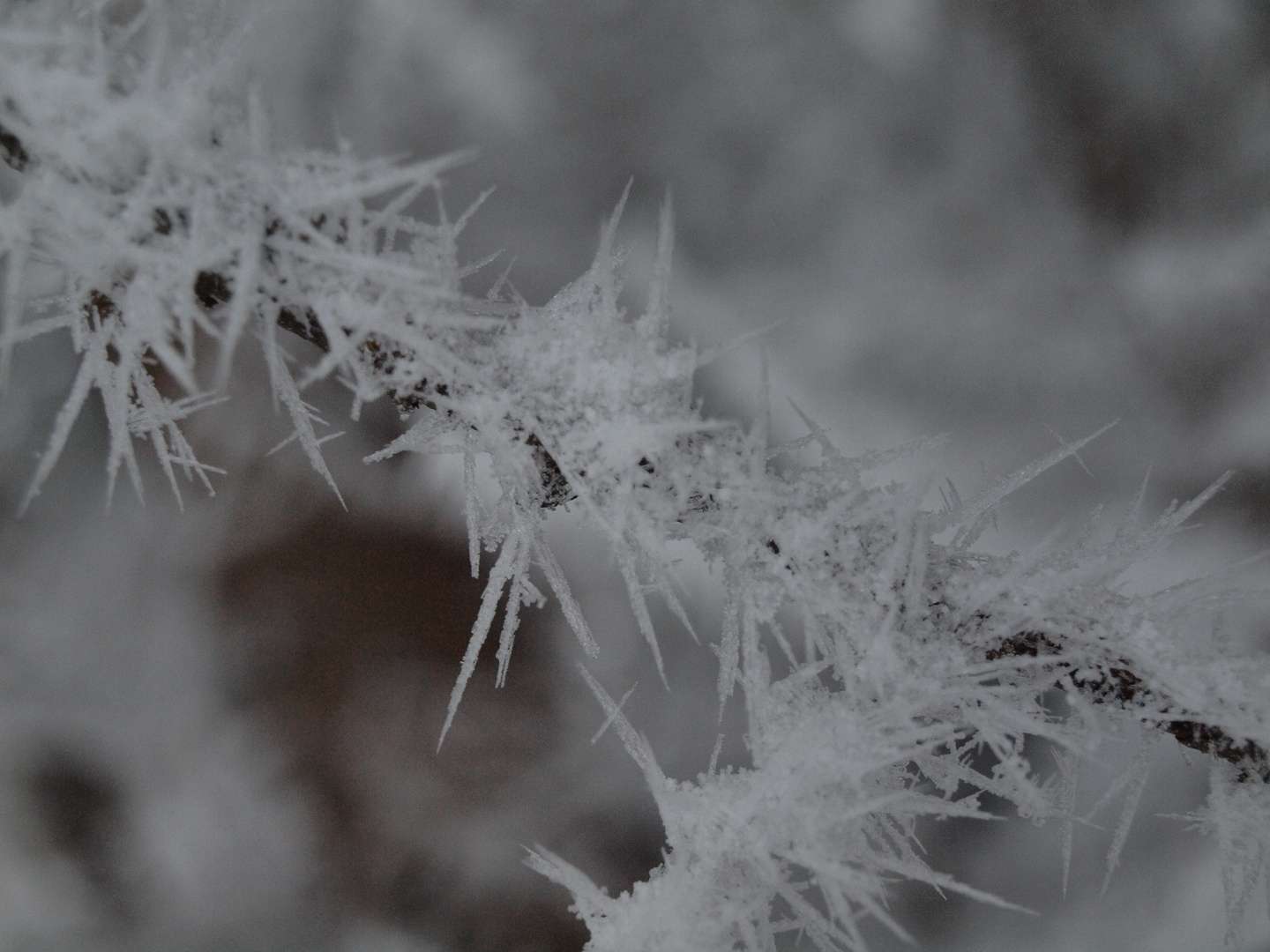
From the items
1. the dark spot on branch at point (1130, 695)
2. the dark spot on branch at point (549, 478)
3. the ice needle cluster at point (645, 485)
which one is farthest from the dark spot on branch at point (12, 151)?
the dark spot on branch at point (1130, 695)

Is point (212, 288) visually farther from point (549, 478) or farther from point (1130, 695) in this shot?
point (1130, 695)

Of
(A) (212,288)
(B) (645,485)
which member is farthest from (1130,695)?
(A) (212,288)

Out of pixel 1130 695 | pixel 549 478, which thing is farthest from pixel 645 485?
pixel 1130 695

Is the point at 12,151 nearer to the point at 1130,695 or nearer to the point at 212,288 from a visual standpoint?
the point at 212,288

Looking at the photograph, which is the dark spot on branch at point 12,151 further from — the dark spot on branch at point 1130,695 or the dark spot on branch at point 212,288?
the dark spot on branch at point 1130,695

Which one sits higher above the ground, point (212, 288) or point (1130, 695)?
point (212, 288)

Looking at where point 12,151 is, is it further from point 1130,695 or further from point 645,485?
point 1130,695

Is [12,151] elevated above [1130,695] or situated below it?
above

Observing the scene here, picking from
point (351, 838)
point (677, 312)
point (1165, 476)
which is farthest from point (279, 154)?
point (351, 838)

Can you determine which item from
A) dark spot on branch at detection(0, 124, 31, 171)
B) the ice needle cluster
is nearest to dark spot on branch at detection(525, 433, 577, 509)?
the ice needle cluster

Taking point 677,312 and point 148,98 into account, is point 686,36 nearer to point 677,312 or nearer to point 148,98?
point 677,312
